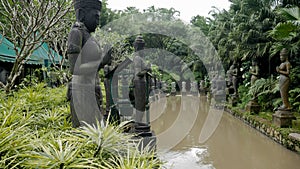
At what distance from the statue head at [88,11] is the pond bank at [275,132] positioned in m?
4.41

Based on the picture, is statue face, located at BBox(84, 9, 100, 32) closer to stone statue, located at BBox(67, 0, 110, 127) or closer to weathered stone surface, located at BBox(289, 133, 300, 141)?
stone statue, located at BBox(67, 0, 110, 127)

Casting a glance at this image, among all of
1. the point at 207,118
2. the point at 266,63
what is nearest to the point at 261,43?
the point at 266,63

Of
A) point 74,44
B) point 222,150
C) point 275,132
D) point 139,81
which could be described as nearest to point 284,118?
point 275,132

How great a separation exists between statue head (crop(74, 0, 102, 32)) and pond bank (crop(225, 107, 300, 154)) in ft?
14.5

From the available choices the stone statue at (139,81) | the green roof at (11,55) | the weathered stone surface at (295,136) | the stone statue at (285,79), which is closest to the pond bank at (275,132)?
the weathered stone surface at (295,136)

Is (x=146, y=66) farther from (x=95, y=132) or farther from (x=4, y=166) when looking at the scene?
(x=4, y=166)

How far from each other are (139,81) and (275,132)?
3.67 meters

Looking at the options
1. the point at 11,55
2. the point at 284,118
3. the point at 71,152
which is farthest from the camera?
the point at 11,55

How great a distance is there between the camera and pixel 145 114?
4.50 meters

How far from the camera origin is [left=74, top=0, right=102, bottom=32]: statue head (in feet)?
8.58

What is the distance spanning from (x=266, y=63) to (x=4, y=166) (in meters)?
11.4

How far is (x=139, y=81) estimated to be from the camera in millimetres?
4406

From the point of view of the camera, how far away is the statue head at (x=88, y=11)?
262 centimetres

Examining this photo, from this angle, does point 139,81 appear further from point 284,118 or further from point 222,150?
point 284,118
